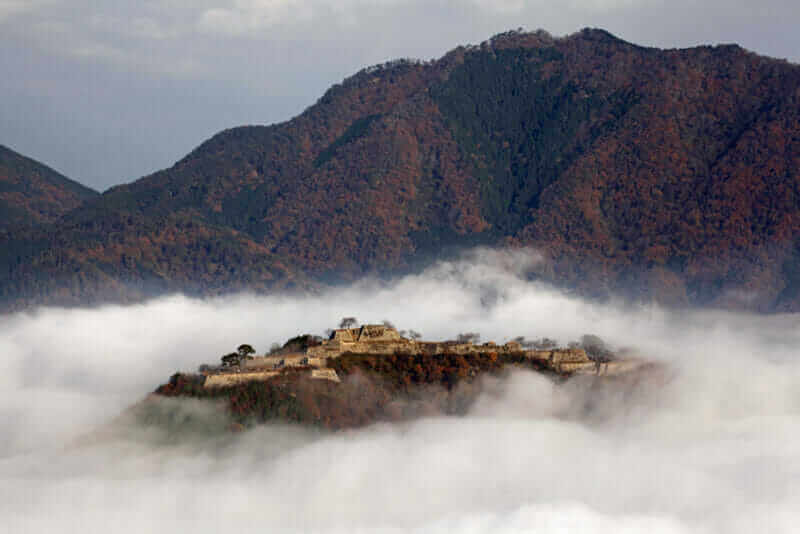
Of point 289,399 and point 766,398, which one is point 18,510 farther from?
point 766,398

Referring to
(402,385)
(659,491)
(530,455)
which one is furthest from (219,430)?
(659,491)

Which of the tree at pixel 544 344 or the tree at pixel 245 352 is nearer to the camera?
the tree at pixel 245 352

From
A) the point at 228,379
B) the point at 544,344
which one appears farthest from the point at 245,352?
the point at 544,344

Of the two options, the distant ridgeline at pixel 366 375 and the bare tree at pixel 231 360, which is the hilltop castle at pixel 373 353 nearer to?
the distant ridgeline at pixel 366 375

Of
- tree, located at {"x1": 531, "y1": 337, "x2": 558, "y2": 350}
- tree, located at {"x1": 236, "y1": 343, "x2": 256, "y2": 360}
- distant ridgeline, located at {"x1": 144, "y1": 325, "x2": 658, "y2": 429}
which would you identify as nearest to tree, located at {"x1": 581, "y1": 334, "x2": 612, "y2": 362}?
distant ridgeline, located at {"x1": 144, "y1": 325, "x2": 658, "y2": 429}

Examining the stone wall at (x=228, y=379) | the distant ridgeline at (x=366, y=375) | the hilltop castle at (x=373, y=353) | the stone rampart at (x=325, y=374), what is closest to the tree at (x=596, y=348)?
the distant ridgeline at (x=366, y=375)

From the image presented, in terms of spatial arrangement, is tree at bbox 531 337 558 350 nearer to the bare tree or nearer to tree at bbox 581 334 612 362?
tree at bbox 581 334 612 362

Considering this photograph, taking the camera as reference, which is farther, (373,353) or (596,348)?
(596,348)

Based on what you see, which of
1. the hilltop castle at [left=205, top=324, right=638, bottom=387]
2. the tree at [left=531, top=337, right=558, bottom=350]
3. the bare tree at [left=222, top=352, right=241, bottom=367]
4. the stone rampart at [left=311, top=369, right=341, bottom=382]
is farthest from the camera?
the tree at [left=531, top=337, right=558, bottom=350]

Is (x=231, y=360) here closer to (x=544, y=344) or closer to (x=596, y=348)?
(x=544, y=344)
